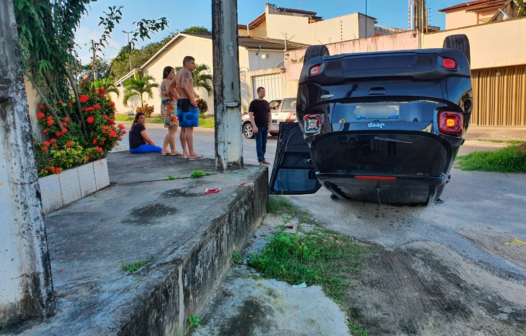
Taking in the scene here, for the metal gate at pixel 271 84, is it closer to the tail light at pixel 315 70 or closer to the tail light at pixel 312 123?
the tail light at pixel 315 70

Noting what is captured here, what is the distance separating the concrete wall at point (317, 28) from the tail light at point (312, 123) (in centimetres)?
2593

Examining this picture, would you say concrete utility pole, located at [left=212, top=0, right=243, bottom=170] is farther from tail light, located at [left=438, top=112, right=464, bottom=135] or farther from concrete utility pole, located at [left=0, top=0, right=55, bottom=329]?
concrete utility pole, located at [left=0, top=0, right=55, bottom=329]

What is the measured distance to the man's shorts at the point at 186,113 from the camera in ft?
22.8

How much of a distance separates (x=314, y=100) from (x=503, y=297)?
252 cm

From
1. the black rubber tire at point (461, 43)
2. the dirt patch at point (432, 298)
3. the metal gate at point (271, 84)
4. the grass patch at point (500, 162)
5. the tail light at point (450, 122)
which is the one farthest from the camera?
the metal gate at point (271, 84)

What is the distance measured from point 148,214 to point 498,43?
15.8 m

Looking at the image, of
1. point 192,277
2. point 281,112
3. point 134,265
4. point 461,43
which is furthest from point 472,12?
point 134,265

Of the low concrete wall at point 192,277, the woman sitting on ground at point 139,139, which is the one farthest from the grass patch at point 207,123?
the low concrete wall at point 192,277

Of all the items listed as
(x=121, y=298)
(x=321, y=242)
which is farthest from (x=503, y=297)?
(x=121, y=298)

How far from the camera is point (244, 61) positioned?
25500mm

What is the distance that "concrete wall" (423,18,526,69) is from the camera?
1494 cm

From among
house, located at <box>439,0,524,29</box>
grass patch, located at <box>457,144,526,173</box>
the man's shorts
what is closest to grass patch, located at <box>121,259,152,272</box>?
the man's shorts

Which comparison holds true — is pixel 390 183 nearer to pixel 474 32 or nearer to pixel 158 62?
pixel 474 32

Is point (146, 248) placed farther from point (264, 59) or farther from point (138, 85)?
point (138, 85)
